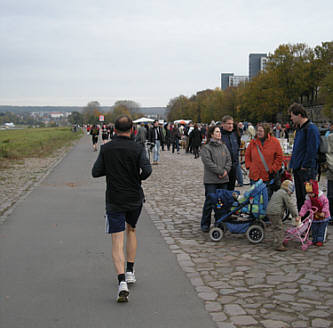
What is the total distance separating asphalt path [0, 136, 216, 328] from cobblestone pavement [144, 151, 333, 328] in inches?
7.8

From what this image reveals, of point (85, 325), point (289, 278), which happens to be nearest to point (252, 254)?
point (289, 278)

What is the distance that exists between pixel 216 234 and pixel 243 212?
523 millimetres

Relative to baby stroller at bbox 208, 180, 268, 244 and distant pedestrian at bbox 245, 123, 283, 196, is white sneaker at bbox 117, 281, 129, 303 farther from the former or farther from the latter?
distant pedestrian at bbox 245, 123, 283, 196

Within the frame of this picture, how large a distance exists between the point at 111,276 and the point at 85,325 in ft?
4.67

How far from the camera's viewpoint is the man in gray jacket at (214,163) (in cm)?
762

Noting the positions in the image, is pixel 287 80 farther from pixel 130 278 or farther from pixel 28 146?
pixel 130 278

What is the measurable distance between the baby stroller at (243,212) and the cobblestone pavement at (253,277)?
174 mm

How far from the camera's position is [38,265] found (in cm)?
598

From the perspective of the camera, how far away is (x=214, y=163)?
25.0 feet

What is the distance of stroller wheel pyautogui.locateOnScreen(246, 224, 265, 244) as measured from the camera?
7.03 m

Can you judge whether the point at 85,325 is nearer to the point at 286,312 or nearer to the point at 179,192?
the point at 286,312

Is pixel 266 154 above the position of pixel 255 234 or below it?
above

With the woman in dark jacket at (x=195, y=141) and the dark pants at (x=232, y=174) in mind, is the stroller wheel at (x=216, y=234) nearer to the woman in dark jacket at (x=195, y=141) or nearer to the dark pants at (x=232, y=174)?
the dark pants at (x=232, y=174)

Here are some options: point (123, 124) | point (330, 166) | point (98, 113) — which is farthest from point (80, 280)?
point (98, 113)
